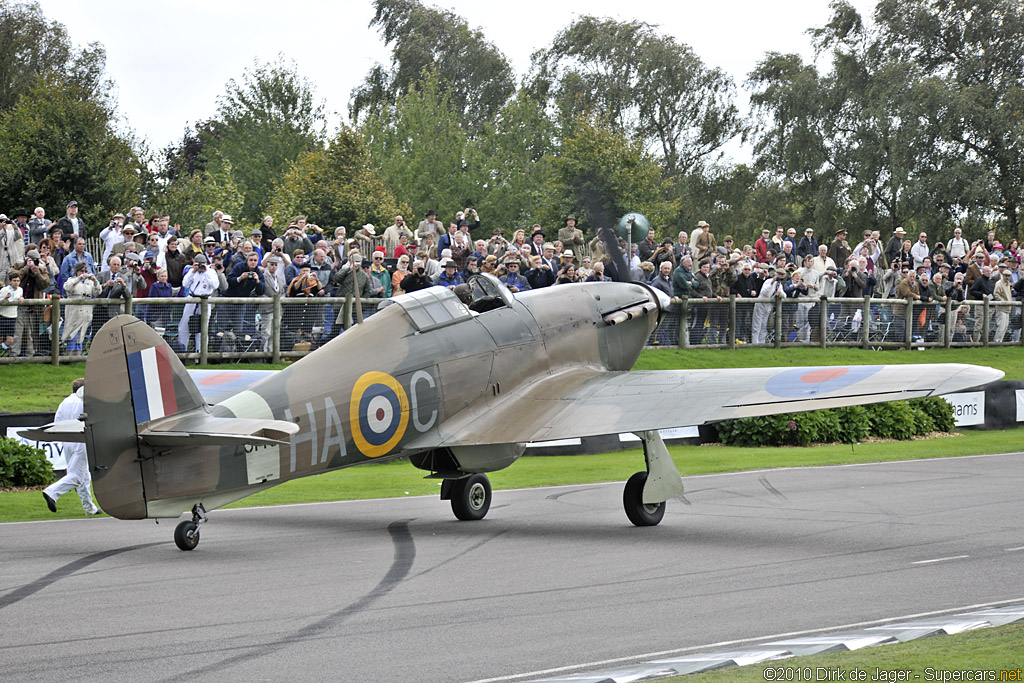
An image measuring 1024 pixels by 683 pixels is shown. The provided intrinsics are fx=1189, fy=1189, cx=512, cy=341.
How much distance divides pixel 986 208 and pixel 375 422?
58032mm

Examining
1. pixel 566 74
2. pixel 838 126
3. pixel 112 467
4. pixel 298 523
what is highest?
pixel 566 74

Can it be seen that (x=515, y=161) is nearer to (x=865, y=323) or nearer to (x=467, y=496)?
(x=865, y=323)

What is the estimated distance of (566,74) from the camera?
8438 centimetres

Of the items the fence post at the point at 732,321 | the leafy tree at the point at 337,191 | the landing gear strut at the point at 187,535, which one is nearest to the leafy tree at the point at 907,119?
the leafy tree at the point at 337,191

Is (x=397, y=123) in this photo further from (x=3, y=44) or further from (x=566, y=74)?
(x=3, y=44)

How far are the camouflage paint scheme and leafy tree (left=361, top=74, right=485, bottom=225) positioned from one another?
Answer: 59.0 m

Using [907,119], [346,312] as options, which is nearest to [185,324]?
[346,312]

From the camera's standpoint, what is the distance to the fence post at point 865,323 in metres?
33.6

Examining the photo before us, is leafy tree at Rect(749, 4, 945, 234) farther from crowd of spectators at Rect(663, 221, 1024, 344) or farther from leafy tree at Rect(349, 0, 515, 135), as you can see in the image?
crowd of spectators at Rect(663, 221, 1024, 344)

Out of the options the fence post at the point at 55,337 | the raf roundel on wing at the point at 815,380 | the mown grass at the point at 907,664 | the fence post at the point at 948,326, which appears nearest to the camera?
the mown grass at the point at 907,664

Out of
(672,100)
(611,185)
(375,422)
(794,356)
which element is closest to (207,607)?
(375,422)

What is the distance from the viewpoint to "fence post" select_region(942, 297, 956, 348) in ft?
117

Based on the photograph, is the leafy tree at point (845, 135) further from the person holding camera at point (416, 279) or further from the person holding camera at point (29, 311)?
the person holding camera at point (29, 311)

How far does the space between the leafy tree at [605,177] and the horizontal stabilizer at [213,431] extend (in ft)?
→ 146
